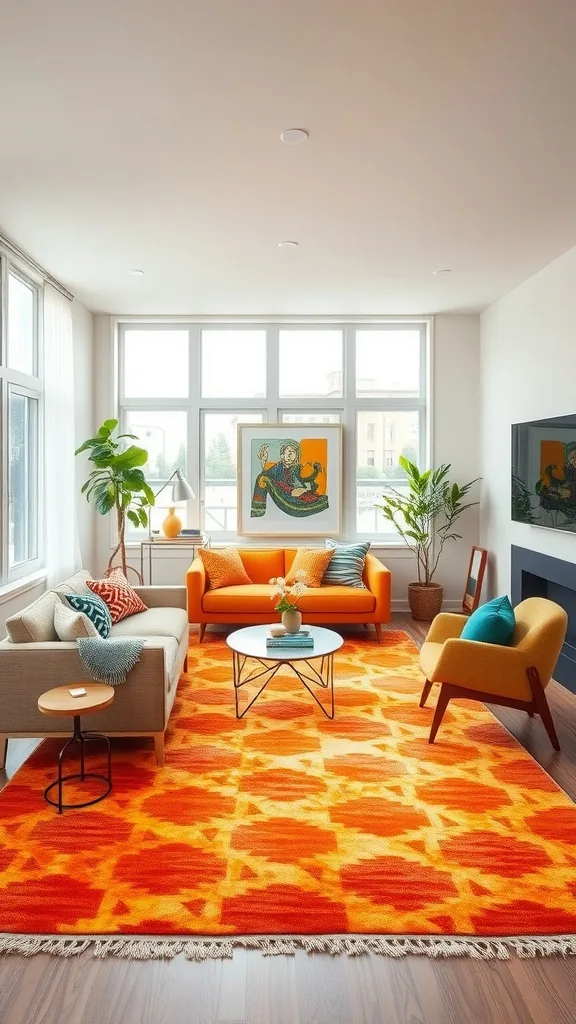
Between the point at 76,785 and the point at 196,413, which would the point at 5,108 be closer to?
the point at 76,785

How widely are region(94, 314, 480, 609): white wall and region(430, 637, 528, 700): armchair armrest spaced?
318 centimetres

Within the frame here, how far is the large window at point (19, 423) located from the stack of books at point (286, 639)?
72.6 inches

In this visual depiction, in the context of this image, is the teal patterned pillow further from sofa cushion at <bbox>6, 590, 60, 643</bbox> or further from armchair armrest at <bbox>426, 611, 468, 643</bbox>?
sofa cushion at <bbox>6, 590, 60, 643</bbox>

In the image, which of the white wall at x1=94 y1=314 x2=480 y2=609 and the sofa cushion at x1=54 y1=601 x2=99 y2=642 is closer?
the sofa cushion at x1=54 y1=601 x2=99 y2=642

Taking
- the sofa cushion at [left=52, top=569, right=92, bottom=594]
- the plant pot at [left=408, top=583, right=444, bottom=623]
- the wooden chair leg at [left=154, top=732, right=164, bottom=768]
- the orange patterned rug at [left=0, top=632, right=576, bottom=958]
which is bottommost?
the orange patterned rug at [left=0, top=632, right=576, bottom=958]

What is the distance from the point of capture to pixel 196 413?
670 cm

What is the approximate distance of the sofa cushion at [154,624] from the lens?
407cm

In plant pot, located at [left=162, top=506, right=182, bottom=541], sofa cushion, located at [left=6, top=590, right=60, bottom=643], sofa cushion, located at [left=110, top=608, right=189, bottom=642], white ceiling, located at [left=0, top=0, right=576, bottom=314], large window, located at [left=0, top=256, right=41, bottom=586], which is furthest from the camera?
plant pot, located at [left=162, top=506, right=182, bottom=541]

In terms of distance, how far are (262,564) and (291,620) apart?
2074 millimetres

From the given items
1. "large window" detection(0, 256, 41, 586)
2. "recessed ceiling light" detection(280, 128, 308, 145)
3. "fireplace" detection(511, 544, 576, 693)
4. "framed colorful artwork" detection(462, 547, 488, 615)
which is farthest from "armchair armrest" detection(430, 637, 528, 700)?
"large window" detection(0, 256, 41, 586)

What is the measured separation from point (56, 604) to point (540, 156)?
3282mm

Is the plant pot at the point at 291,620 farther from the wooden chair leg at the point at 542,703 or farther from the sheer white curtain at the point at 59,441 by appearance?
the sheer white curtain at the point at 59,441

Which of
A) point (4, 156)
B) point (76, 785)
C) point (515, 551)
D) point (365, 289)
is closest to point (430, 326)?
point (365, 289)

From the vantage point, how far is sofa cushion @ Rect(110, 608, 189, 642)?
13.3ft
